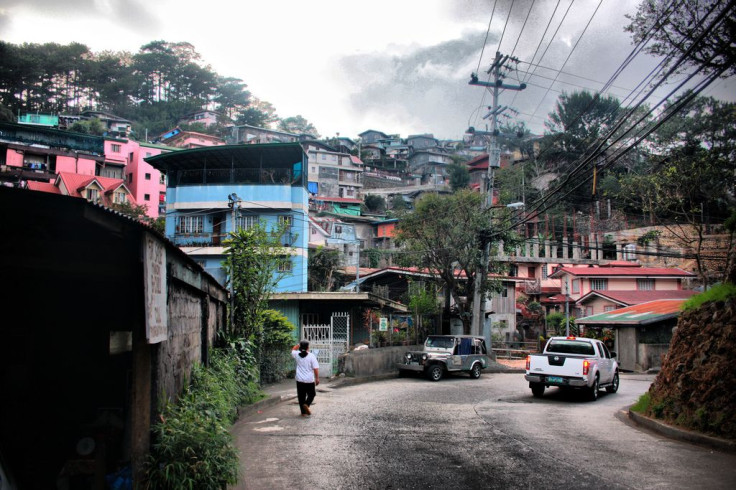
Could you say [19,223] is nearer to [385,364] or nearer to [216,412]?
[216,412]

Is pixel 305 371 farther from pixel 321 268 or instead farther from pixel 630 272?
pixel 630 272

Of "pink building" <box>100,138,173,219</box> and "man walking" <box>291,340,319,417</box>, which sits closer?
"man walking" <box>291,340,319,417</box>

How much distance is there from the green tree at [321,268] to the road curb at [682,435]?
3054 cm

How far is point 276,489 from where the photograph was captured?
708cm

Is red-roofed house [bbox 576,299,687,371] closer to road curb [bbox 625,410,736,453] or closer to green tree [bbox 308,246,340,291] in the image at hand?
road curb [bbox 625,410,736,453]

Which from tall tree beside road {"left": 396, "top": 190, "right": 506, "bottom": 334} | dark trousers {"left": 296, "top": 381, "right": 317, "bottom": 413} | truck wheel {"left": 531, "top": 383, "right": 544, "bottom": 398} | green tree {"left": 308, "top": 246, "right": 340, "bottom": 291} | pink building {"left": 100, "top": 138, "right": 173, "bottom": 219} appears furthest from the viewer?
pink building {"left": 100, "top": 138, "right": 173, "bottom": 219}

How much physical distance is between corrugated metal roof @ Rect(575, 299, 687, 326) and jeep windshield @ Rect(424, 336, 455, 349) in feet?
37.2

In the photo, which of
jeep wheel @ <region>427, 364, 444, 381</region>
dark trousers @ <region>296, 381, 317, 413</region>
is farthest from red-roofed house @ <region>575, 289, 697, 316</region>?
dark trousers @ <region>296, 381, 317, 413</region>

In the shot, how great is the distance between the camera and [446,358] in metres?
23.3

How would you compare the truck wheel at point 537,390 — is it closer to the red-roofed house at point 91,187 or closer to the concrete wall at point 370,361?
the concrete wall at point 370,361

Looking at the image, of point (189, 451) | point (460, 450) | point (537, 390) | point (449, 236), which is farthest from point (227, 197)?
point (189, 451)

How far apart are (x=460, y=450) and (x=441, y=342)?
1512 cm

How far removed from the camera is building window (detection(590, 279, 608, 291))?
4459 cm

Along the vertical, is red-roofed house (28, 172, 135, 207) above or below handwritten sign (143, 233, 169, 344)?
above
